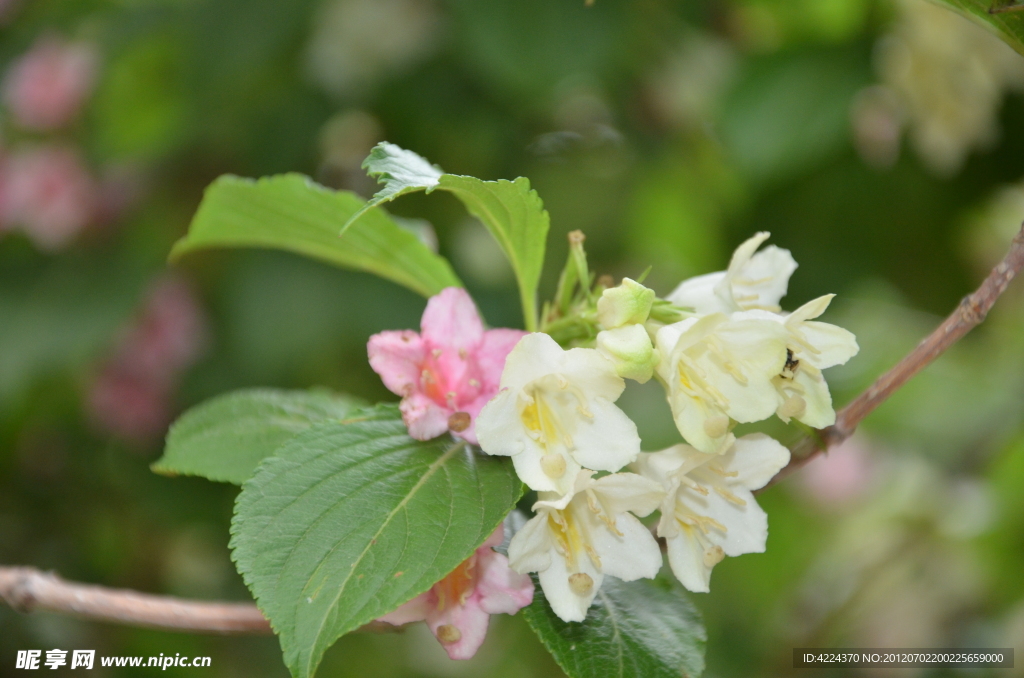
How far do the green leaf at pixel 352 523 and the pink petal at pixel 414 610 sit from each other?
0.27 feet

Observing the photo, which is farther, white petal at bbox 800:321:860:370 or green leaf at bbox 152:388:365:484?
green leaf at bbox 152:388:365:484

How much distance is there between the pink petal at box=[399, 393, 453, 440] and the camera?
52 centimetres

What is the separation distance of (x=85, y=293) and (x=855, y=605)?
5.09 feet

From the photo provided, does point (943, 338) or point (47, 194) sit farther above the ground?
point (943, 338)

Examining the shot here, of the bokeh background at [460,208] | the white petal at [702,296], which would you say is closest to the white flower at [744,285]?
the white petal at [702,296]

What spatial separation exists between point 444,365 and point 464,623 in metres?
0.16

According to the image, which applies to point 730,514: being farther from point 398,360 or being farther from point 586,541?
point 398,360

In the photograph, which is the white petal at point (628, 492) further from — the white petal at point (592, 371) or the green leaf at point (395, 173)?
the green leaf at point (395, 173)

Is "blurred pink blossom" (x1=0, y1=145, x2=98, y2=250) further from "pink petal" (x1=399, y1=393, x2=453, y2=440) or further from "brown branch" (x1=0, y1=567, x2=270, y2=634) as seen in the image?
"pink petal" (x1=399, y1=393, x2=453, y2=440)

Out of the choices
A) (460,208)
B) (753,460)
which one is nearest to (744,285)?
(753,460)

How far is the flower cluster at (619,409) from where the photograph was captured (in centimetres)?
48

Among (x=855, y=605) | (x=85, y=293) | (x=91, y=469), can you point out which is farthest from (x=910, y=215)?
(x=91, y=469)

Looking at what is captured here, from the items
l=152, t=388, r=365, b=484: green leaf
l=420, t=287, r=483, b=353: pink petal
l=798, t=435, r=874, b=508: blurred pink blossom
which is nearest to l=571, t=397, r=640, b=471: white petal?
l=420, t=287, r=483, b=353: pink petal

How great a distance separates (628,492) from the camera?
0.48 m
